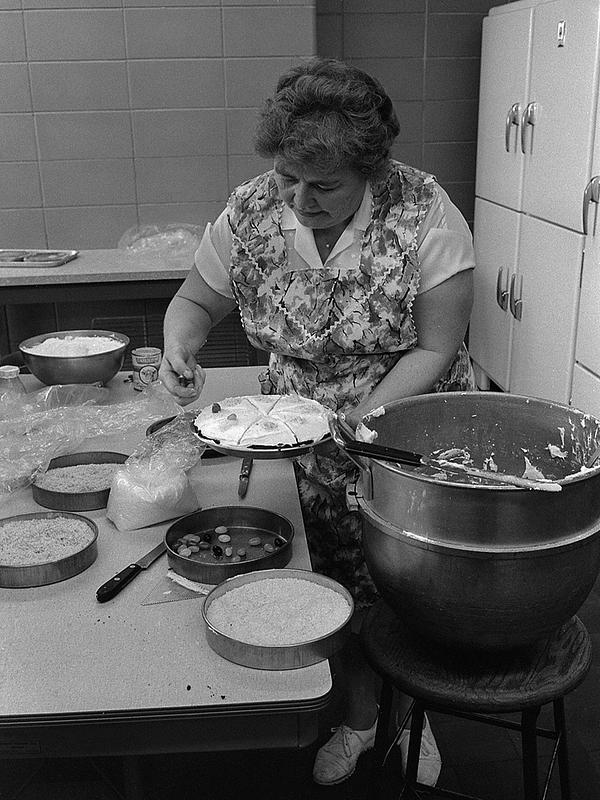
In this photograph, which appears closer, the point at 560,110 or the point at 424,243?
the point at 424,243

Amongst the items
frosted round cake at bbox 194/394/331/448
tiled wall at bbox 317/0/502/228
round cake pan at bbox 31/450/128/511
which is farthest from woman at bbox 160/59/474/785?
tiled wall at bbox 317/0/502/228

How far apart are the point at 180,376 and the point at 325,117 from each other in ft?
1.98

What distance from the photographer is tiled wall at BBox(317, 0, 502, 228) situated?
437cm

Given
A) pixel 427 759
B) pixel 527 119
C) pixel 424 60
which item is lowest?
pixel 427 759

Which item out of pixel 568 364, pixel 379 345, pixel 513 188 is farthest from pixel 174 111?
pixel 379 345

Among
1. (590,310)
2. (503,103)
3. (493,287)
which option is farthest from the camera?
(493,287)

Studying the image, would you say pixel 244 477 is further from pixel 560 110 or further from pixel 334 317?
pixel 560 110

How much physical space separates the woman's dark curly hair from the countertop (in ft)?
6.76

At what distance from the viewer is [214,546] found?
4.77 ft

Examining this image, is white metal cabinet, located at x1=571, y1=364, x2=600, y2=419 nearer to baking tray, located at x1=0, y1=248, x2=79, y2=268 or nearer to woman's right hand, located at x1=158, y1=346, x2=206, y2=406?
woman's right hand, located at x1=158, y1=346, x2=206, y2=406

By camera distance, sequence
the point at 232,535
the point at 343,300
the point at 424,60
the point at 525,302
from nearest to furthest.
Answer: the point at 232,535 → the point at 343,300 → the point at 525,302 → the point at 424,60

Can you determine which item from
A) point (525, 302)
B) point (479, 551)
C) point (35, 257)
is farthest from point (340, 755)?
point (35, 257)

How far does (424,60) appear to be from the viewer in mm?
4469

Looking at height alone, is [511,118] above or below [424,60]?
below
